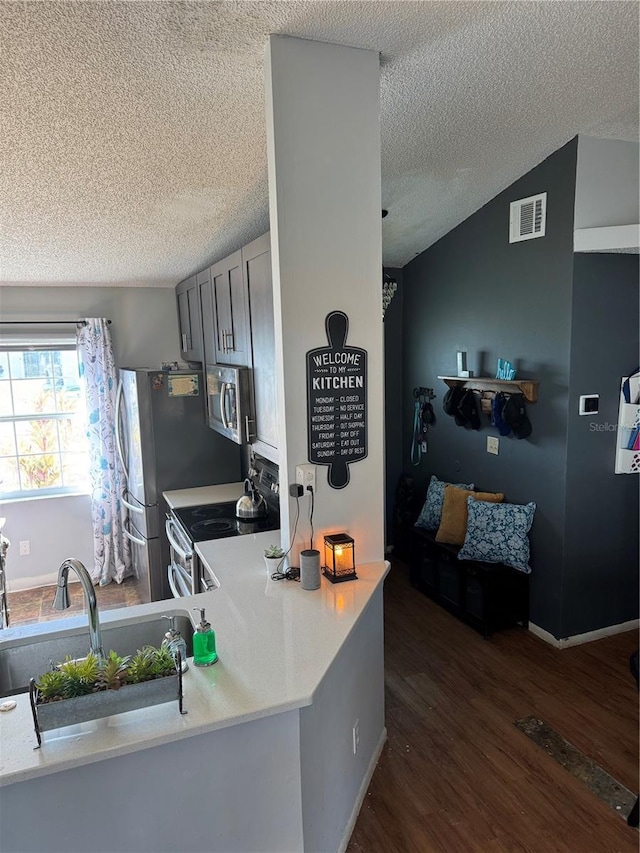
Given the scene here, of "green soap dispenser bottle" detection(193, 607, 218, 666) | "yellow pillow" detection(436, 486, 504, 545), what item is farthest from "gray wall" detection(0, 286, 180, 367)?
"green soap dispenser bottle" detection(193, 607, 218, 666)

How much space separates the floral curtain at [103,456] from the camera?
4617 millimetres

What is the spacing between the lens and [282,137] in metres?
2.05

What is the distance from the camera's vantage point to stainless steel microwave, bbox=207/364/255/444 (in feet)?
10.1

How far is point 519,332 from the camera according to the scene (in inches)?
139

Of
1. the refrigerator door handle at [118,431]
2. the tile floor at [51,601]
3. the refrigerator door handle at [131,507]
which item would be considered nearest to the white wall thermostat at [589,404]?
the refrigerator door handle at [131,507]

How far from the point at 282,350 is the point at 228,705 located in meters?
1.20

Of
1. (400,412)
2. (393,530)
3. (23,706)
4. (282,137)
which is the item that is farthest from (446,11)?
(393,530)

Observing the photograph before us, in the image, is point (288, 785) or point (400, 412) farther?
point (400, 412)

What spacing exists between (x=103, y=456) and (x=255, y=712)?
11.9 ft

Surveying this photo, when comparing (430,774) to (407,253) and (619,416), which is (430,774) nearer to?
(619,416)

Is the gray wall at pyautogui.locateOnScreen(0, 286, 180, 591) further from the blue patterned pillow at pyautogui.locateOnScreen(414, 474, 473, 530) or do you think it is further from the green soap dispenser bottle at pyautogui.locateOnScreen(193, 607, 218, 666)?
the green soap dispenser bottle at pyautogui.locateOnScreen(193, 607, 218, 666)

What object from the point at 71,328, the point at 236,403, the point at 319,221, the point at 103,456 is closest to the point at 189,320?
the point at 71,328

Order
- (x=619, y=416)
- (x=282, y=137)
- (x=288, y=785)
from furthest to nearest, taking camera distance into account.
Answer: (x=619, y=416)
(x=282, y=137)
(x=288, y=785)

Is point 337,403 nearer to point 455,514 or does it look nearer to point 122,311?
point 455,514
